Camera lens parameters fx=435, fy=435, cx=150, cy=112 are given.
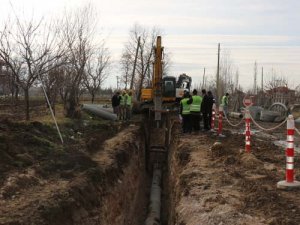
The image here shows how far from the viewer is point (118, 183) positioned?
11.7 meters

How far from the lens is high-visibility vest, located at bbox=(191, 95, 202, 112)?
54.5 feet

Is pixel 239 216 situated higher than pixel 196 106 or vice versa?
pixel 196 106

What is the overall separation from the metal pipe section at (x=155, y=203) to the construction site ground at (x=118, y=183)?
0.29 meters

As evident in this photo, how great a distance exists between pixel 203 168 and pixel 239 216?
160 inches

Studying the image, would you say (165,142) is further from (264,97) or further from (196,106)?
(264,97)

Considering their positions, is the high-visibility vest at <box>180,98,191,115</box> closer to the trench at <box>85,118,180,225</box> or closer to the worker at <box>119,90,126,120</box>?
the trench at <box>85,118,180,225</box>

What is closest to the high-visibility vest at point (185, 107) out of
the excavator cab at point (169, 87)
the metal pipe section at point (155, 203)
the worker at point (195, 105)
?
the worker at point (195, 105)

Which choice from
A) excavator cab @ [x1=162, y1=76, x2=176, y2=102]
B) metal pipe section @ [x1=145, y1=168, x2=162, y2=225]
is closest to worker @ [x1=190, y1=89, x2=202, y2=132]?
metal pipe section @ [x1=145, y1=168, x2=162, y2=225]

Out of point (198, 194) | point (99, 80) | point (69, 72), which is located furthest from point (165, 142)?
point (99, 80)

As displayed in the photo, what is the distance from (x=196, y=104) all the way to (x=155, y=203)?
4.18 m

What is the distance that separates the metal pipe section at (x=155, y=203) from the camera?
13.1m

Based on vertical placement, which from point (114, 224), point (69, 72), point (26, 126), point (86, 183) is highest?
point (69, 72)

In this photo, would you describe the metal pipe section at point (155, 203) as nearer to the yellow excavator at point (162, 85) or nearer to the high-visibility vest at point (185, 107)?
the high-visibility vest at point (185, 107)

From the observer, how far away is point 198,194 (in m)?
7.98
